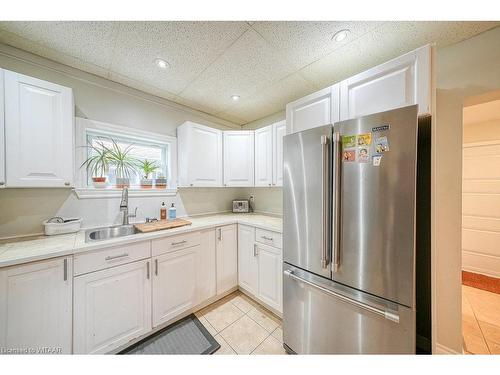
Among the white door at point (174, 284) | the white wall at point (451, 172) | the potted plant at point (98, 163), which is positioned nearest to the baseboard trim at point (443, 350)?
the white wall at point (451, 172)

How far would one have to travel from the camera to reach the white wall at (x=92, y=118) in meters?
1.37

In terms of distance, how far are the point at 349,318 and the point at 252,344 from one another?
0.87m

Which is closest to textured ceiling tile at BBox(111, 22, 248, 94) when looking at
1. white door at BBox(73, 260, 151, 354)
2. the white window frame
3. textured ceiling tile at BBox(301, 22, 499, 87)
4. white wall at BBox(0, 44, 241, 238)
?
white wall at BBox(0, 44, 241, 238)

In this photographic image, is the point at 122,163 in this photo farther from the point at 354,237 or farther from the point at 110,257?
the point at 354,237

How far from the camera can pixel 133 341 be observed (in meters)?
Answer: 1.38

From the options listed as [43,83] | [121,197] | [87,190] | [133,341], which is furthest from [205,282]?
[43,83]

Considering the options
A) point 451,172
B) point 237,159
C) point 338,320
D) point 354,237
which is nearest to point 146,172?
point 237,159

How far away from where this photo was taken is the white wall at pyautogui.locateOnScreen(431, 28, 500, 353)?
1247mm

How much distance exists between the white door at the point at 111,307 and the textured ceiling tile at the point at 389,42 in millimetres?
2344

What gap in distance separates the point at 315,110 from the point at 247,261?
1708 millimetres

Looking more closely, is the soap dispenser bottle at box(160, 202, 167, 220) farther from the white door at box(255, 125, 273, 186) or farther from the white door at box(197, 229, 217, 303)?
the white door at box(255, 125, 273, 186)

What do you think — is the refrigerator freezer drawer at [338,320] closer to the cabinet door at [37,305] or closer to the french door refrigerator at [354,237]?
the french door refrigerator at [354,237]

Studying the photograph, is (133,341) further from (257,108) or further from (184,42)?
(257,108)
